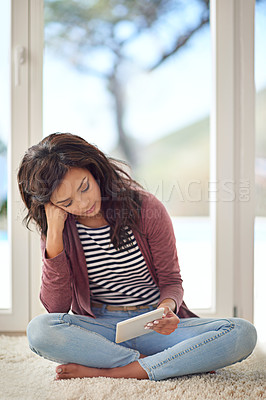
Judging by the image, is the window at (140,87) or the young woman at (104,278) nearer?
the young woman at (104,278)

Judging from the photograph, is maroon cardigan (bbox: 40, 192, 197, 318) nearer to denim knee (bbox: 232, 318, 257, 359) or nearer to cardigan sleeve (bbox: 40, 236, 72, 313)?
cardigan sleeve (bbox: 40, 236, 72, 313)

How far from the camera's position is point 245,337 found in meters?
1.20

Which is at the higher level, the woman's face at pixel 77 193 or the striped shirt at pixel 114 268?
the woman's face at pixel 77 193

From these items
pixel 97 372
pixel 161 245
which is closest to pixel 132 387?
pixel 97 372

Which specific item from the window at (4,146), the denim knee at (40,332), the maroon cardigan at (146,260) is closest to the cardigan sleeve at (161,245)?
the maroon cardigan at (146,260)

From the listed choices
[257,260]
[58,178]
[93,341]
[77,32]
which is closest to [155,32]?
[77,32]

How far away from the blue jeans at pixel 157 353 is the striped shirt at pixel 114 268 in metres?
0.15

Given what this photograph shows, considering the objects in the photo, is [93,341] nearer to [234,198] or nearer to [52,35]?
[234,198]

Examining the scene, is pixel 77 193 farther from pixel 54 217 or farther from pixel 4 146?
pixel 4 146

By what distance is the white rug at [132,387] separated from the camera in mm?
1092

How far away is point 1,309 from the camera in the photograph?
1816mm

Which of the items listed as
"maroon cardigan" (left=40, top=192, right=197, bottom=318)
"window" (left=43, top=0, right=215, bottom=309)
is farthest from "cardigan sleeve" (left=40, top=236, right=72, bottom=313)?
"window" (left=43, top=0, right=215, bottom=309)

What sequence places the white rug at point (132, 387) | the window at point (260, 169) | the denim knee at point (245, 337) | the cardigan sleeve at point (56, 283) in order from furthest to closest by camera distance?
the window at point (260, 169) < the cardigan sleeve at point (56, 283) < the denim knee at point (245, 337) < the white rug at point (132, 387)

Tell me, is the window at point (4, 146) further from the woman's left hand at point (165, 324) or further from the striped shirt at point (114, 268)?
the woman's left hand at point (165, 324)
